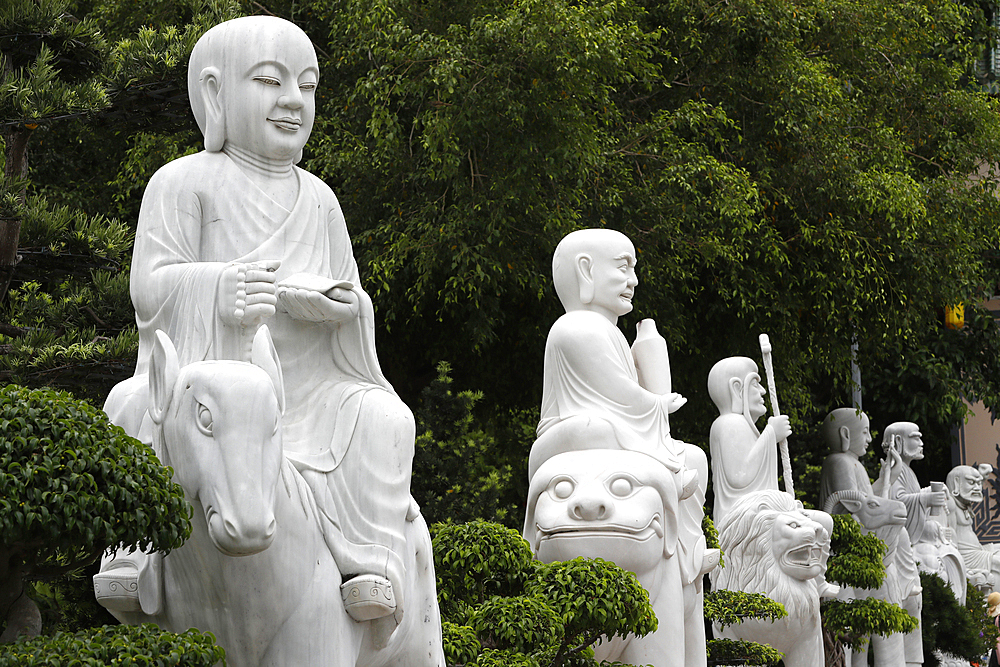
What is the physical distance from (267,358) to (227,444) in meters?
0.41

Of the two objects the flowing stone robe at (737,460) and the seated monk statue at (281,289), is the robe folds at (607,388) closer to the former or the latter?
the seated monk statue at (281,289)

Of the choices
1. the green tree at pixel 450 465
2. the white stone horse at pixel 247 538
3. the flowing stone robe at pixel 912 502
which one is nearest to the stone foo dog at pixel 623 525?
the white stone horse at pixel 247 538

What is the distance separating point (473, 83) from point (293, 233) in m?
6.87

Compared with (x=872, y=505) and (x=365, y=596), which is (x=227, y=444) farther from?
(x=872, y=505)

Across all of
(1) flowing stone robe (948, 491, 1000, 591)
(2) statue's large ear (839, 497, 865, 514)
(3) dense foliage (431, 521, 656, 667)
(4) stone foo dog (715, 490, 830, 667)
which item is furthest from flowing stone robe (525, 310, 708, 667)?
(1) flowing stone robe (948, 491, 1000, 591)

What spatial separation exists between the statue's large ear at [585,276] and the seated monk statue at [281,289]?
96.8 inches

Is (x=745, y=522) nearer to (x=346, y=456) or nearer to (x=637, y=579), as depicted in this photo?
(x=637, y=579)

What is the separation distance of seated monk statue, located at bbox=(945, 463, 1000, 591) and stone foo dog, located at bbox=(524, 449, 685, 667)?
442 inches

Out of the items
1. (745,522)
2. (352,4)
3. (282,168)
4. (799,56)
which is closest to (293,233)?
(282,168)

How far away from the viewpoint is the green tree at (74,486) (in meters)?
3.36

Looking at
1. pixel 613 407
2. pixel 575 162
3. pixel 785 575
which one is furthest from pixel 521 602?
pixel 575 162

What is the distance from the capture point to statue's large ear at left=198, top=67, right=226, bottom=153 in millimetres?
4512

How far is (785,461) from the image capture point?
10.1m

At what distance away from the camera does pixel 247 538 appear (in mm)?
3621
